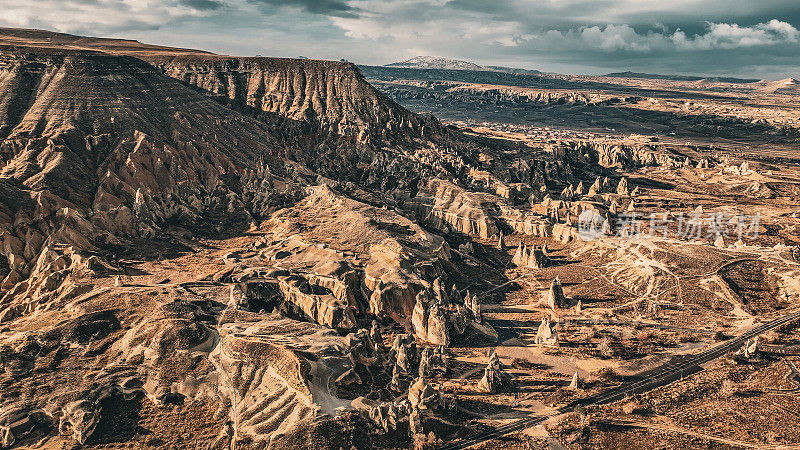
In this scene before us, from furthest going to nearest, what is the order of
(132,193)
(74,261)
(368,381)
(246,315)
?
(132,193) → (74,261) → (246,315) → (368,381)

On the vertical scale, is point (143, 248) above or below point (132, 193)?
below

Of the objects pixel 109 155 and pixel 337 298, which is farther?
pixel 109 155

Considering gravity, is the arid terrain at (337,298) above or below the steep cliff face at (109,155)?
below

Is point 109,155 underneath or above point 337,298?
above

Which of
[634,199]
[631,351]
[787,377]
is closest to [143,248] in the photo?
[631,351]

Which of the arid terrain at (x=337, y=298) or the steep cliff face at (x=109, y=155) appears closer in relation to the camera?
the arid terrain at (x=337, y=298)

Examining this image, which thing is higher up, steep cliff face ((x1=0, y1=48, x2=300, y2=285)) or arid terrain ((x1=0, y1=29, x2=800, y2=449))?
steep cliff face ((x1=0, y1=48, x2=300, y2=285))

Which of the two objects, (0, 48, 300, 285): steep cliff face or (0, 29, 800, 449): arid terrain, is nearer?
(0, 29, 800, 449): arid terrain

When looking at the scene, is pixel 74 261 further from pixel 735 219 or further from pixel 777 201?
pixel 777 201
